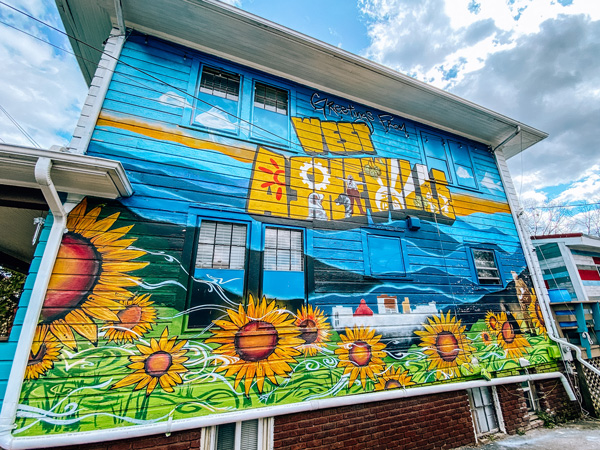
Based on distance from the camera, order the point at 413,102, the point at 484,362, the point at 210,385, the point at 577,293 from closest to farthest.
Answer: the point at 210,385 → the point at 484,362 → the point at 413,102 → the point at 577,293

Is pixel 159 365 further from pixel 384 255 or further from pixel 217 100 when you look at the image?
pixel 217 100

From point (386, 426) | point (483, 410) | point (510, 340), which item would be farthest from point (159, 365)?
point (510, 340)

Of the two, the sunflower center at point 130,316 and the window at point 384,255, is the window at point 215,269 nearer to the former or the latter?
the sunflower center at point 130,316

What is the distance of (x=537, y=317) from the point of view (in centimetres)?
585

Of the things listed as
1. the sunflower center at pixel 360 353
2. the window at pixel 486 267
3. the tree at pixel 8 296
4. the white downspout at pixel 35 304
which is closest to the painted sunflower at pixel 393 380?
the sunflower center at pixel 360 353

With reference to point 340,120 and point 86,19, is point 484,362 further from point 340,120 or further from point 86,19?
point 86,19

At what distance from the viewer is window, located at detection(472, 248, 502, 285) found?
5672 mm

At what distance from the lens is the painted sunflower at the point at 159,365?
2.90 m

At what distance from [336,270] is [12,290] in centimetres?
1154

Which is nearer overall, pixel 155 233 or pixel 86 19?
pixel 155 233

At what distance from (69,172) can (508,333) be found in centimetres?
818

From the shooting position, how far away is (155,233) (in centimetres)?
347

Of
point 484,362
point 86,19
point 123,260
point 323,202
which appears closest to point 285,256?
point 323,202

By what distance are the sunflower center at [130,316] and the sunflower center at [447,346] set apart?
4.92 m
